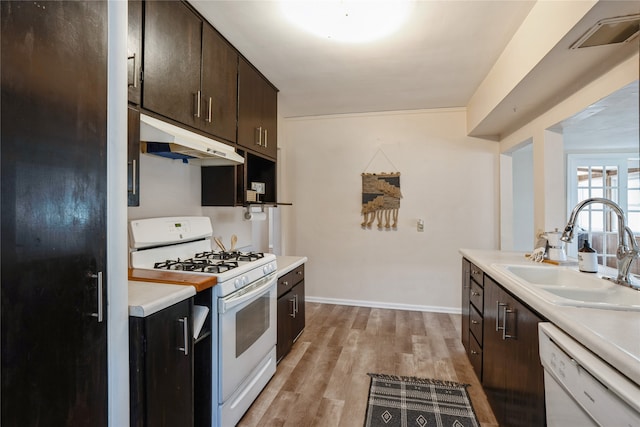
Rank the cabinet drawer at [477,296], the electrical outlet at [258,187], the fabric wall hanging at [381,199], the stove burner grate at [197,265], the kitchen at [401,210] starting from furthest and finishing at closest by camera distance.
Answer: the fabric wall hanging at [381,199]
the kitchen at [401,210]
the electrical outlet at [258,187]
the cabinet drawer at [477,296]
the stove burner grate at [197,265]

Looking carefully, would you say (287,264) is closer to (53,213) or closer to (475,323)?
(475,323)

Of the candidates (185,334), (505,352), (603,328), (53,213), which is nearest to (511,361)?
(505,352)

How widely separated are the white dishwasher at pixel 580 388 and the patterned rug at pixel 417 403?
91cm

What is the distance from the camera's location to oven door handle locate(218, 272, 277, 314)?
1.67 meters

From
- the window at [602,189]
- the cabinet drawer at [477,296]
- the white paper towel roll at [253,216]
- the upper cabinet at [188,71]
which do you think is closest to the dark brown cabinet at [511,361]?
the cabinet drawer at [477,296]

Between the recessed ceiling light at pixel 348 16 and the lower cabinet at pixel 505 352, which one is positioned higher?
the recessed ceiling light at pixel 348 16

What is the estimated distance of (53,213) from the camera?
A: 91 cm

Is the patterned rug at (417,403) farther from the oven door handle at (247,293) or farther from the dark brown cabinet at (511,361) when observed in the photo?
the oven door handle at (247,293)

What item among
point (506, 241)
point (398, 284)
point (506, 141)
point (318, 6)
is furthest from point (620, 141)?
point (318, 6)

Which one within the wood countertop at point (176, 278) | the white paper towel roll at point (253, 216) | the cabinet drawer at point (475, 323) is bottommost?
the cabinet drawer at point (475, 323)

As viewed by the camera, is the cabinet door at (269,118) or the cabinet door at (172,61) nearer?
the cabinet door at (172,61)

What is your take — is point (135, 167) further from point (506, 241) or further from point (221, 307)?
point (506, 241)

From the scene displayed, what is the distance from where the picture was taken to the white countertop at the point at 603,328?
0.83m

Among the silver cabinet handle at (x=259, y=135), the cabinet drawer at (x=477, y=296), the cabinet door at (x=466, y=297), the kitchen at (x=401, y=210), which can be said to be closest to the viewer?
the cabinet drawer at (x=477, y=296)
